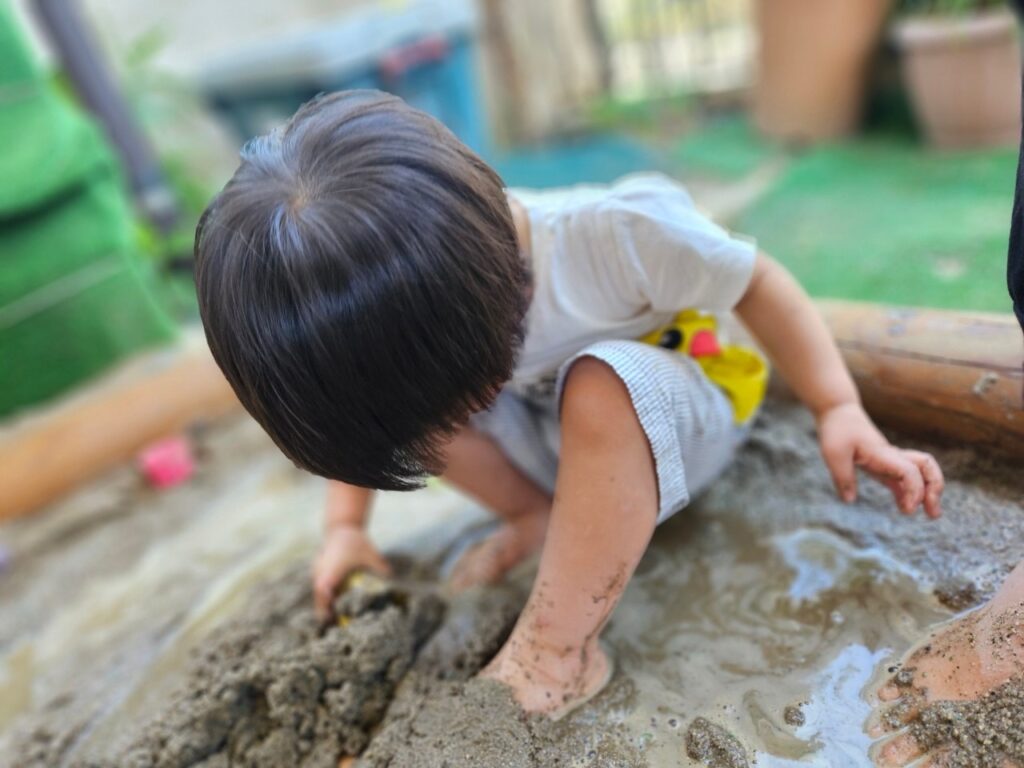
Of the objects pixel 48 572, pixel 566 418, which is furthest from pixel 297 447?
pixel 48 572

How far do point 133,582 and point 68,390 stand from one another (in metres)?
0.70

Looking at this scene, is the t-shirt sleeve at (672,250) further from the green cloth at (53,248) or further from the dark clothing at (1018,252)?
the green cloth at (53,248)

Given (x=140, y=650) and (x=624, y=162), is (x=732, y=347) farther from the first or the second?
(x=624, y=162)

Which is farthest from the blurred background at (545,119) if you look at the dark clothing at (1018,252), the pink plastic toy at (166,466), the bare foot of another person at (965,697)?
the bare foot of another person at (965,697)

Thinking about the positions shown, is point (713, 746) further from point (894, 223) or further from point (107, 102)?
point (107, 102)

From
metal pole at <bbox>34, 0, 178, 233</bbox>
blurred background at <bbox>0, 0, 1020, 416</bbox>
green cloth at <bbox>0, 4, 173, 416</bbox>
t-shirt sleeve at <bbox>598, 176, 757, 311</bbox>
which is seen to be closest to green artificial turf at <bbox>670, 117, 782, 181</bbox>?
blurred background at <bbox>0, 0, 1020, 416</bbox>

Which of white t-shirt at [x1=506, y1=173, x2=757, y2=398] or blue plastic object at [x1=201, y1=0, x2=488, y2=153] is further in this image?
blue plastic object at [x1=201, y1=0, x2=488, y2=153]

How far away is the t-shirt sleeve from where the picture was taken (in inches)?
37.3

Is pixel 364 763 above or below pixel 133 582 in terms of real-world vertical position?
above

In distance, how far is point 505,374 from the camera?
0.81m

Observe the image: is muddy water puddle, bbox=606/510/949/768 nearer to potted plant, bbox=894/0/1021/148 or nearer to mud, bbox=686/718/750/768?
mud, bbox=686/718/750/768

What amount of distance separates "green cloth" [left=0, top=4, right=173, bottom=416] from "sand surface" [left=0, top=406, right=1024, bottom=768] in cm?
81

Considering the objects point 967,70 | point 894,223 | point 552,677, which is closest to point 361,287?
point 552,677

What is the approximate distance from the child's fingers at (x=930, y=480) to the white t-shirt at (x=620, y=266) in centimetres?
27
